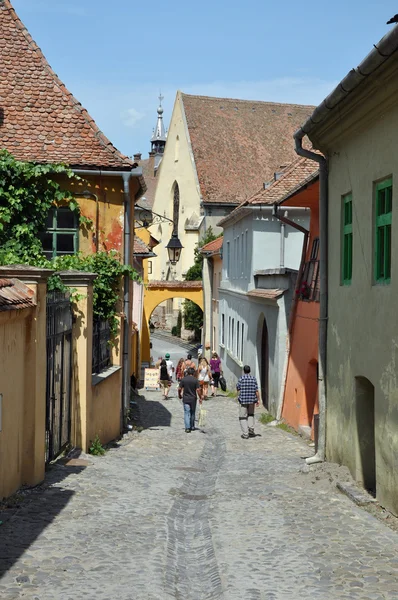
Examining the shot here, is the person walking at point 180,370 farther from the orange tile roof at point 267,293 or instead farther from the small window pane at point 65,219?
the small window pane at point 65,219

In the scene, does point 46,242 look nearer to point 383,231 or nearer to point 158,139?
point 383,231

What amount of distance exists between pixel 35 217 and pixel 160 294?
97.8 ft

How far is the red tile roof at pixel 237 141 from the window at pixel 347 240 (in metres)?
44.9

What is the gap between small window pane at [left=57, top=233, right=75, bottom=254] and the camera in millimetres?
17734

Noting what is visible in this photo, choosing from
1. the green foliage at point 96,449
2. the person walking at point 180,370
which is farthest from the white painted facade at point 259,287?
the green foliage at point 96,449

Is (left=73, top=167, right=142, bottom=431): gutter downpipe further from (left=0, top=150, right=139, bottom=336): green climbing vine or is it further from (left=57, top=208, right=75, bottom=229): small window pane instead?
(left=57, top=208, right=75, bottom=229): small window pane

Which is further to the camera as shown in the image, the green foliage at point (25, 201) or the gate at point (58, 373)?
the green foliage at point (25, 201)

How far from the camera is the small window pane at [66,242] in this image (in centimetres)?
1773

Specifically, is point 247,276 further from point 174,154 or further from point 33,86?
point 174,154

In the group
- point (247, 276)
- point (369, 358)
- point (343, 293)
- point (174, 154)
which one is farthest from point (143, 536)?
point (174, 154)

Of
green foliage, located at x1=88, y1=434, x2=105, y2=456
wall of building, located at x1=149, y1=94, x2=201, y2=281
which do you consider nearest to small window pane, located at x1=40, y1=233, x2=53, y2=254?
green foliage, located at x1=88, y1=434, x2=105, y2=456

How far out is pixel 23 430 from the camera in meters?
10.8

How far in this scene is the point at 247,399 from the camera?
737 inches

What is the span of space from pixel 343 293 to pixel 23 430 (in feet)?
16.1
